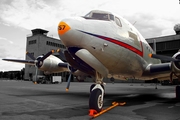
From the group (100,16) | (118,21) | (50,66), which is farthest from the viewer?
(50,66)

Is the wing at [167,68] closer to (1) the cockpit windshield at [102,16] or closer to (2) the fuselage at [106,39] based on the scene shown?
(2) the fuselage at [106,39]

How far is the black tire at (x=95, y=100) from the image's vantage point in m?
7.52

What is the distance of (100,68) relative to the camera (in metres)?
8.66

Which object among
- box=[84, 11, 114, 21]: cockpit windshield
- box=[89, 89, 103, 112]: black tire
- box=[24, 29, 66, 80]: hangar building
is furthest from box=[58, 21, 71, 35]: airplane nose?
box=[24, 29, 66, 80]: hangar building

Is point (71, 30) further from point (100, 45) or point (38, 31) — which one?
point (38, 31)

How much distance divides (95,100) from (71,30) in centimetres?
309

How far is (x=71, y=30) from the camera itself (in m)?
7.73

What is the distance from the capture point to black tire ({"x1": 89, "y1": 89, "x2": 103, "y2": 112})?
7523mm

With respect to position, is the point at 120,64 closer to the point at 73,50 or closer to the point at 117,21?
the point at 117,21

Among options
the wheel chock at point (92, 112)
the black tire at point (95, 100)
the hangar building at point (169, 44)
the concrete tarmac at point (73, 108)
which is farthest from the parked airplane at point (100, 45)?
the hangar building at point (169, 44)

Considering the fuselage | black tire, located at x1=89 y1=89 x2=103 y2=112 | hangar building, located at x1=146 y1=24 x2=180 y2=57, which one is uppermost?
hangar building, located at x1=146 y1=24 x2=180 y2=57

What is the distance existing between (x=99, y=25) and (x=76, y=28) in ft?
4.55

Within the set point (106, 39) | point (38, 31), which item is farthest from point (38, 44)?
point (106, 39)

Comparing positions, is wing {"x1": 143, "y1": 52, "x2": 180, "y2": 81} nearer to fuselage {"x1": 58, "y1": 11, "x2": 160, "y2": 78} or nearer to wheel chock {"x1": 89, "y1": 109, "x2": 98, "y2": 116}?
fuselage {"x1": 58, "y1": 11, "x2": 160, "y2": 78}
